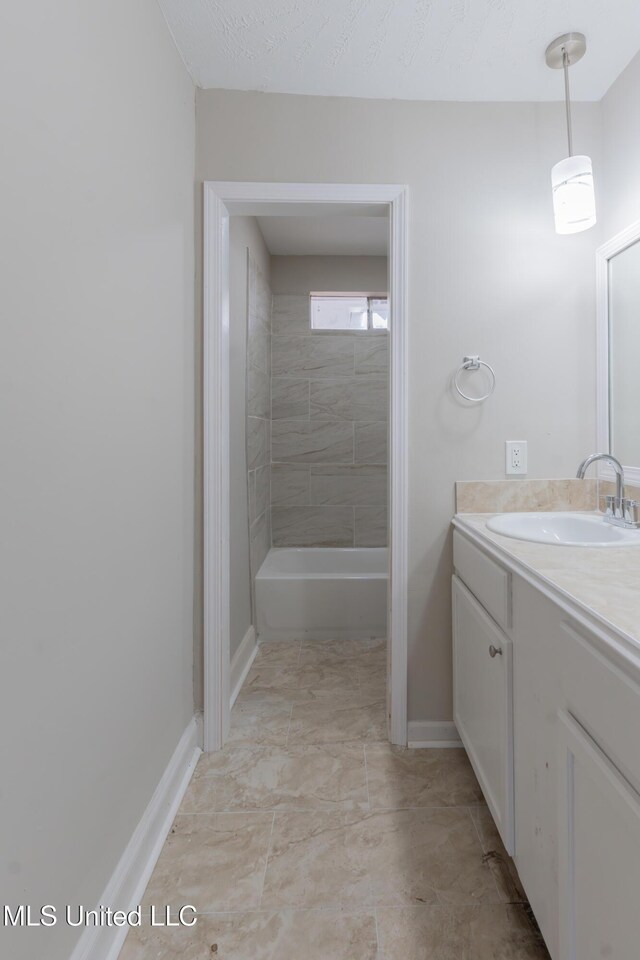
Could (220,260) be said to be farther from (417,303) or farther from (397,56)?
(397,56)

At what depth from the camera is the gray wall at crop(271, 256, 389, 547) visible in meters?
3.45

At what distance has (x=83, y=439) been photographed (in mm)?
968

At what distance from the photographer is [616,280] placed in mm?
1665

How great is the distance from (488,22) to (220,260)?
1.08 meters

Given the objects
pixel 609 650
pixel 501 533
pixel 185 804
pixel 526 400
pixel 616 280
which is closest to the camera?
pixel 609 650

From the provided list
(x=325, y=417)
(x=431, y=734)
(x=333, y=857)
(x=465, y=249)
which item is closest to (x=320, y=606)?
(x=431, y=734)

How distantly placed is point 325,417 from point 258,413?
0.64 meters

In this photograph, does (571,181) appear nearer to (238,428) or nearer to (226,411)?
(226,411)

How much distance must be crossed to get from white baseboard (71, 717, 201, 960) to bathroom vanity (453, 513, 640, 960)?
896 millimetres

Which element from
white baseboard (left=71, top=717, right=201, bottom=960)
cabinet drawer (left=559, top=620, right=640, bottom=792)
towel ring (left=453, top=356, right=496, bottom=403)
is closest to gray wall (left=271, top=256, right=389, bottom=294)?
towel ring (left=453, top=356, right=496, bottom=403)

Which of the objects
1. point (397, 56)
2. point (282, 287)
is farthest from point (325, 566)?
point (397, 56)
